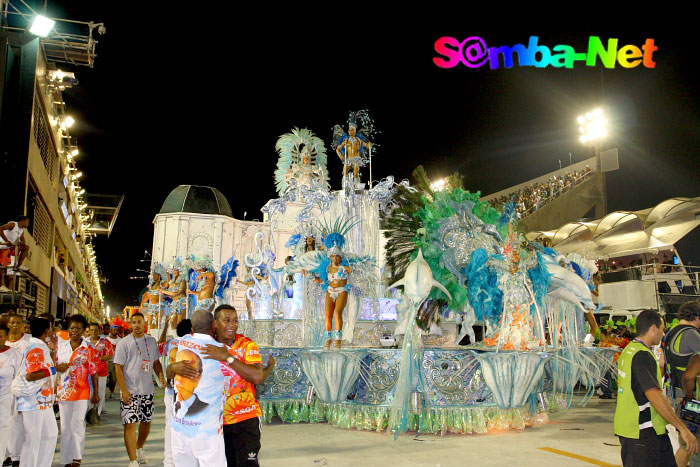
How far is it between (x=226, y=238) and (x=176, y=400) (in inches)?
1080

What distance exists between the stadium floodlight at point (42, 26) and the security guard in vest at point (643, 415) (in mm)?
14011

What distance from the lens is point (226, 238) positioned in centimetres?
3012

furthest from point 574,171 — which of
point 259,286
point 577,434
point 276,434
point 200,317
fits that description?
point 200,317

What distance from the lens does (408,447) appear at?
6324 mm

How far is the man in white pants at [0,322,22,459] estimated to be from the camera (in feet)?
16.3

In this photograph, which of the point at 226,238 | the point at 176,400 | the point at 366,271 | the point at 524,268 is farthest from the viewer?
the point at 226,238

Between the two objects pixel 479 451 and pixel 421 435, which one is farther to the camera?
pixel 421 435

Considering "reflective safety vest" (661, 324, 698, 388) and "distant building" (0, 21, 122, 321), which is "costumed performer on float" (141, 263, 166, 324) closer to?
"distant building" (0, 21, 122, 321)

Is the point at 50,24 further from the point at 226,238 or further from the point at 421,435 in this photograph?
the point at 226,238

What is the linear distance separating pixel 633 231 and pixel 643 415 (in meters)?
20.9

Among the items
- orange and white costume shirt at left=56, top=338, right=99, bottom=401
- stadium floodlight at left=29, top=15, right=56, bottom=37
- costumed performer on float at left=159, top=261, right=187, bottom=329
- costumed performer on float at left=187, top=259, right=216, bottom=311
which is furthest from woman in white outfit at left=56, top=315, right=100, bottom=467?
stadium floodlight at left=29, top=15, right=56, bottom=37

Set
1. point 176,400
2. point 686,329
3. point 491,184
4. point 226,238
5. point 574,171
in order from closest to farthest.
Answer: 1. point 176,400
2. point 686,329
3. point 574,171
4. point 226,238
5. point 491,184

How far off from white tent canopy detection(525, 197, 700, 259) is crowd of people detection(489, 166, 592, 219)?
2.95m

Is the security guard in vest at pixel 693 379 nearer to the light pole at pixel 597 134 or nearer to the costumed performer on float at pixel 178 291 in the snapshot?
the costumed performer on float at pixel 178 291
